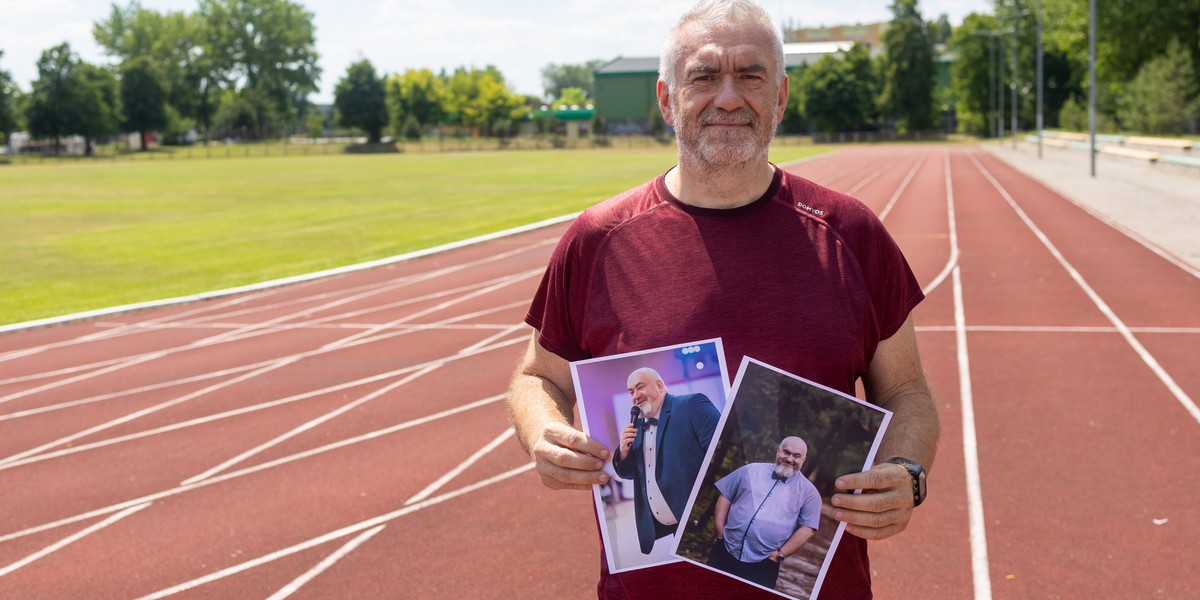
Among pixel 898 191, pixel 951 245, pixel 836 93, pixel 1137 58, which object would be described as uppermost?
pixel 836 93

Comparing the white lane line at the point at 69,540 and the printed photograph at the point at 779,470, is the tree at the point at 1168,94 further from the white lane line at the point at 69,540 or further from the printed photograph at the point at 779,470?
the printed photograph at the point at 779,470

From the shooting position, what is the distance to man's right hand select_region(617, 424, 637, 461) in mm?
2240

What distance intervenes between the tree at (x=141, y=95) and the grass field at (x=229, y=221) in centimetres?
5425

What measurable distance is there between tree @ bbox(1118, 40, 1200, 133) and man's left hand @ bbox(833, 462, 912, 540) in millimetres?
51692

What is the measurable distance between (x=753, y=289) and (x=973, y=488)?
526cm

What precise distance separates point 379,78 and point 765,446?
345ft

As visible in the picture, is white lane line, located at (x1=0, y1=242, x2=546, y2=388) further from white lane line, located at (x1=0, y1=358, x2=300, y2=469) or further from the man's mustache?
the man's mustache

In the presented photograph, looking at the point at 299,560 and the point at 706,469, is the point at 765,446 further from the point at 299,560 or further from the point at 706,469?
the point at 299,560

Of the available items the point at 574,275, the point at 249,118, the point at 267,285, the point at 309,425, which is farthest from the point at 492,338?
the point at 249,118

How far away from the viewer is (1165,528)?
6258mm

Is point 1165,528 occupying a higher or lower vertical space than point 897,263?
lower

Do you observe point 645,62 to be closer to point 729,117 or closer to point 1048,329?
point 1048,329

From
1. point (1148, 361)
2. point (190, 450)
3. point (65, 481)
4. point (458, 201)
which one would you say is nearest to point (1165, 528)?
point (1148, 361)

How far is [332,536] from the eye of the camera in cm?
645
